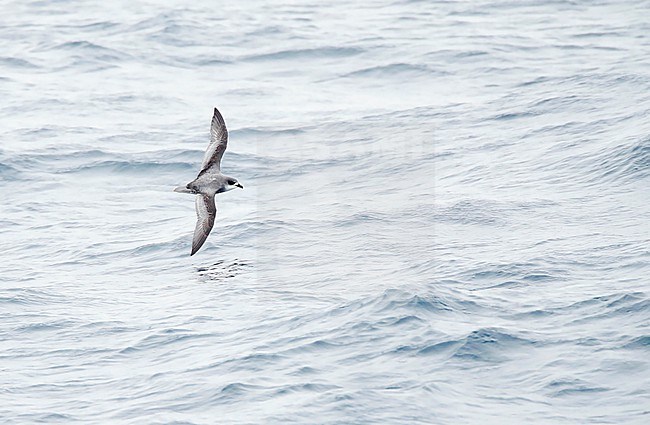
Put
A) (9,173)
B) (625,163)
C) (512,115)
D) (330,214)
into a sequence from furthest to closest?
1. (512,115)
2. (9,173)
3. (625,163)
4. (330,214)

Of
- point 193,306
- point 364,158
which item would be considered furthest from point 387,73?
point 193,306

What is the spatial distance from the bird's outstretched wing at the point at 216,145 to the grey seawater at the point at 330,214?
1621 millimetres

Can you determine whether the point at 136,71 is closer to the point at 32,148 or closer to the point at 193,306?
the point at 32,148

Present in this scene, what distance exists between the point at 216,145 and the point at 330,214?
122 inches

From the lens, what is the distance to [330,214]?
22.0 metres

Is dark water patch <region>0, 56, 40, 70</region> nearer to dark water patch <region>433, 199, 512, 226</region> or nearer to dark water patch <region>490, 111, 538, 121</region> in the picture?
dark water patch <region>490, 111, 538, 121</region>

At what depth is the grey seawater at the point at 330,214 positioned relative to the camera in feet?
49.6

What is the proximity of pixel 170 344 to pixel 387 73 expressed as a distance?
15.1 metres

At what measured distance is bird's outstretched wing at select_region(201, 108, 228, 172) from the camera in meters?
19.5

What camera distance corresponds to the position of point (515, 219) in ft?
68.2

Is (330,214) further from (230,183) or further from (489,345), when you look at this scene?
(489,345)

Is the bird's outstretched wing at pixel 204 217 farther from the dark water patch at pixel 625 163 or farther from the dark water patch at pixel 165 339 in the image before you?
the dark water patch at pixel 625 163

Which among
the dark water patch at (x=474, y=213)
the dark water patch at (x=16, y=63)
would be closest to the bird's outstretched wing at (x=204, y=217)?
the dark water patch at (x=474, y=213)

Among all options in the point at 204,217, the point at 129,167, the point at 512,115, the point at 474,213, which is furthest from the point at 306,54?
the point at 204,217
